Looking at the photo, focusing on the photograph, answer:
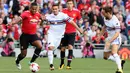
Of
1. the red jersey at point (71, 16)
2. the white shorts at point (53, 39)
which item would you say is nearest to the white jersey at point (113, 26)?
the white shorts at point (53, 39)

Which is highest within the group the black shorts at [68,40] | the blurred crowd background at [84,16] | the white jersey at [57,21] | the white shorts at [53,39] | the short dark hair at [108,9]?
the short dark hair at [108,9]

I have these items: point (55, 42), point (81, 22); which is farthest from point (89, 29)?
point (55, 42)

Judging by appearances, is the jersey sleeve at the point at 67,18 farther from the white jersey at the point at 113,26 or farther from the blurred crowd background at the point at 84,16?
the blurred crowd background at the point at 84,16

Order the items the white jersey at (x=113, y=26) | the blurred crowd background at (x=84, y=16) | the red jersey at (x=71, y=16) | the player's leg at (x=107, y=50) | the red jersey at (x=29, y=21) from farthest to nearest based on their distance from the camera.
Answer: the blurred crowd background at (x=84, y=16) → the red jersey at (x=71, y=16) → the red jersey at (x=29, y=21) → the player's leg at (x=107, y=50) → the white jersey at (x=113, y=26)

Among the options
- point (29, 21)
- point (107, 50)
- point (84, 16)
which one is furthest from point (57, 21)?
point (84, 16)

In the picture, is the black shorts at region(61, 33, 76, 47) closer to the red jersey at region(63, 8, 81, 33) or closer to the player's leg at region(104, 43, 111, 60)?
the red jersey at region(63, 8, 81, 33)

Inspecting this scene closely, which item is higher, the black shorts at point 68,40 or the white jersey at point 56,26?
the white jersey at point 56,26

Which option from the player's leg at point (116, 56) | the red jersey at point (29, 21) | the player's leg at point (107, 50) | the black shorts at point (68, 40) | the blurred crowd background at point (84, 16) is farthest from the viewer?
the blurred crowd background at point (84, 16)

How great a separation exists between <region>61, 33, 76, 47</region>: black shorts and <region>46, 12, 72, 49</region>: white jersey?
3.53 feet

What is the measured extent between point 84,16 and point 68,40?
30.0 feet

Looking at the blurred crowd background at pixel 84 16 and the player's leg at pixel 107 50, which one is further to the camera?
the blurred crowd background at pixel 84 16

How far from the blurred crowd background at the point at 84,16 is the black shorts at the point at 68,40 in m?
6.63

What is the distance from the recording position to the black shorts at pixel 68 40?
20.4 metres

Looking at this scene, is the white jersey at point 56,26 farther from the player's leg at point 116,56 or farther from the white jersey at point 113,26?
the player's leg at point 116,56
